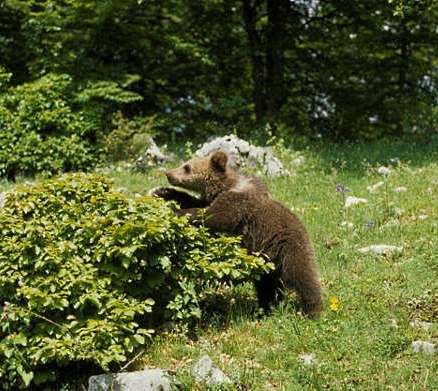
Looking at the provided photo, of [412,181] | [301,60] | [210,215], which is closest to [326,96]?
[301,60]

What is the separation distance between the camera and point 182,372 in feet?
16.6

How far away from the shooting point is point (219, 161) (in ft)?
21.0

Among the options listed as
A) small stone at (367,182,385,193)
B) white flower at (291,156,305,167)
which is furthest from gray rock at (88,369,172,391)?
white flower at (291,156,305,167)

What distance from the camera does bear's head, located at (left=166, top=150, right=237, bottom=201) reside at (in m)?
6.43

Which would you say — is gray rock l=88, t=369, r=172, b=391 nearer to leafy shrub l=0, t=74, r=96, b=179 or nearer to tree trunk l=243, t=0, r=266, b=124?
leafy shrub l=0, t=74, r=96, b=179

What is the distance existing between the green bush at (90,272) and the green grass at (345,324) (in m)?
0.35

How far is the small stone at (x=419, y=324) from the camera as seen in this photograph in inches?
225

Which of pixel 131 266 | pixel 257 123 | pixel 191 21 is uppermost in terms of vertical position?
pixel 191 21

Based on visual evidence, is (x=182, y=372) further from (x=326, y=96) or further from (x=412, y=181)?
(x=326, y=96)

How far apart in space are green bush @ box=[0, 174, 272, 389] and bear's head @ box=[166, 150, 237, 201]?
559 millimetres

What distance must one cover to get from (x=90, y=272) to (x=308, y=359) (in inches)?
67.2

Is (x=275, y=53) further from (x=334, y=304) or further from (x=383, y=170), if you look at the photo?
(x=334, y=304)

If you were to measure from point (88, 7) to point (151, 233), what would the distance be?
12.5m

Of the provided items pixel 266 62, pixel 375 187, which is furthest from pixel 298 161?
pixel 266 62
